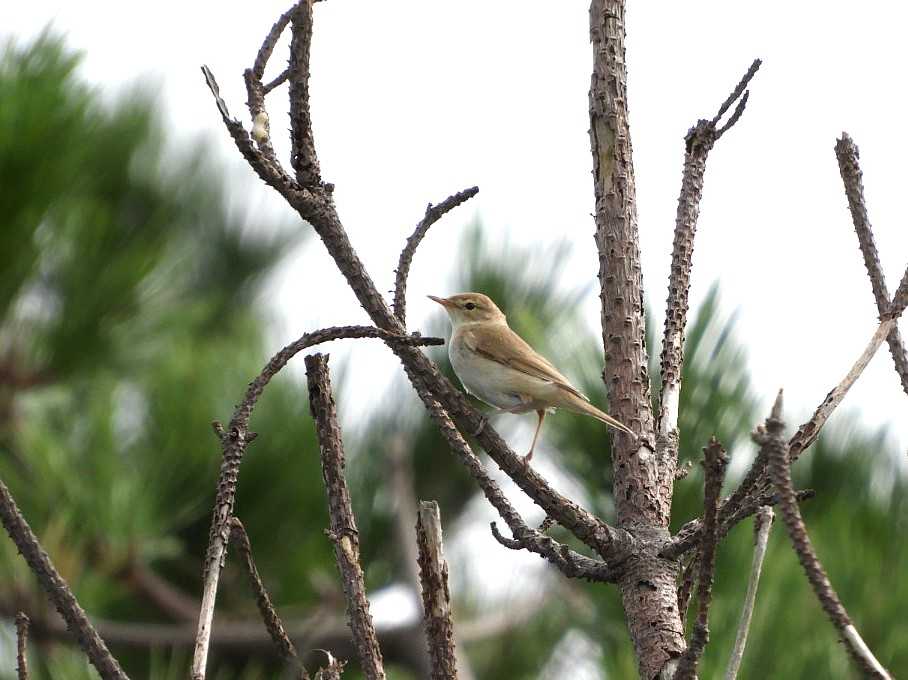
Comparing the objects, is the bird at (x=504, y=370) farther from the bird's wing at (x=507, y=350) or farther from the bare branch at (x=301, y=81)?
the bare branch at (x=301, y=81)

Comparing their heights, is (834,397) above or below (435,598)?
above

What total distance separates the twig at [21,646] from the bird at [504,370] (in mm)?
1924

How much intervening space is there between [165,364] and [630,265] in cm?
388

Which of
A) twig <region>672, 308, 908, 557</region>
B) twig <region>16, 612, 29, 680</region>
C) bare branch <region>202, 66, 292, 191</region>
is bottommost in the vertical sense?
twig <region>16, 612, 29, 680</region>

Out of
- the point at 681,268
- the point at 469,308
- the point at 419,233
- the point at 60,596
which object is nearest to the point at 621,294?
the point at 681,268

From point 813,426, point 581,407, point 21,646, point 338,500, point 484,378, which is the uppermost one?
point 484,378

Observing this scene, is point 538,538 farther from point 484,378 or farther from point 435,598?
point 484,378

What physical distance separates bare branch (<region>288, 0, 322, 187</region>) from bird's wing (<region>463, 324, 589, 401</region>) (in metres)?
1.96

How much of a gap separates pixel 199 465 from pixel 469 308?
4.84 feet

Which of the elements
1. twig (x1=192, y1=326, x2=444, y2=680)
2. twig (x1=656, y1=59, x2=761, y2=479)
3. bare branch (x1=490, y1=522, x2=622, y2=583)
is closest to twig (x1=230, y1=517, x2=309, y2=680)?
twig (x1=192, y1=326, x2=444, y2=680)

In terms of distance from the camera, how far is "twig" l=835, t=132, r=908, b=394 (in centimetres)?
190

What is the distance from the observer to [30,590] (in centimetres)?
450

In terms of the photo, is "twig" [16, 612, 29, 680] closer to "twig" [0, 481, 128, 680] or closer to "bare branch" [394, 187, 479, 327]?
"twig" [0, 481, 128, 680]

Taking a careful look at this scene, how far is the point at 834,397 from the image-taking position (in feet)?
6.11
